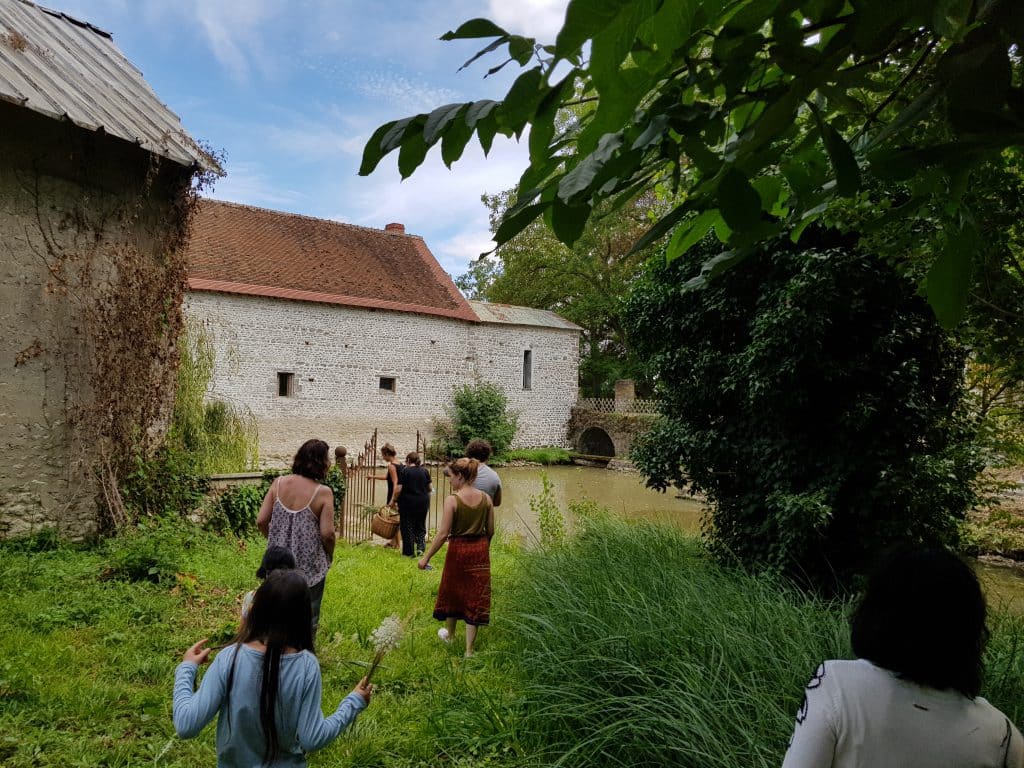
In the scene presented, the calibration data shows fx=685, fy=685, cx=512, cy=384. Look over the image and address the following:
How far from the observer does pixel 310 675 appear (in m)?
2.28

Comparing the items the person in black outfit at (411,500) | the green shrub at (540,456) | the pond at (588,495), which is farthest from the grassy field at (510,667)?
the green shrub at (540,456)

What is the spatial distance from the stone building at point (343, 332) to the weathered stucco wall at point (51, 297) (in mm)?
11084

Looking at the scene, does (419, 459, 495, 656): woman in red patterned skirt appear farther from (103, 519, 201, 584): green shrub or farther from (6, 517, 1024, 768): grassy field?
(103, 519, 201, 584): green shrub

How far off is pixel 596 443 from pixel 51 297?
76.0 feet

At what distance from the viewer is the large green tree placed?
97.9ft

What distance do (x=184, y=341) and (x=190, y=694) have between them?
307 inches

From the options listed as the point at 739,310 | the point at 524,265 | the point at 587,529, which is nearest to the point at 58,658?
the point at 587,529

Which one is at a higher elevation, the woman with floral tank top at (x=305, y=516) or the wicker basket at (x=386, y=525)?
the woman with floral tank top at (x=305, y=516)

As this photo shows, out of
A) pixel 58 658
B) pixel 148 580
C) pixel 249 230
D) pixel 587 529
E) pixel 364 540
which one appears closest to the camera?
pixel 58 658

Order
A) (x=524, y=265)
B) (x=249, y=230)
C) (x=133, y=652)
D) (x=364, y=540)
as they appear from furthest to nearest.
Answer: (x=524, y=265), (x=249, y=230), (x=364, y=540), (x=133, y=652)

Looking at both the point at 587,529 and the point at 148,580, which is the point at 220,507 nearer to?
the point at 148,580

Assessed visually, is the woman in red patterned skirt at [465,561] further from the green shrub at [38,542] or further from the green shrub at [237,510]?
the green shrub at [38,542]

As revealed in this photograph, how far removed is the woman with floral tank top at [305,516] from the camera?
418 cm

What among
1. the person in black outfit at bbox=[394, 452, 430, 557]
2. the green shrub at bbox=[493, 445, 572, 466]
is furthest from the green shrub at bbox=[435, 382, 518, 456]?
the person in black outfit at bbox=[394, 452, 430, 557]
